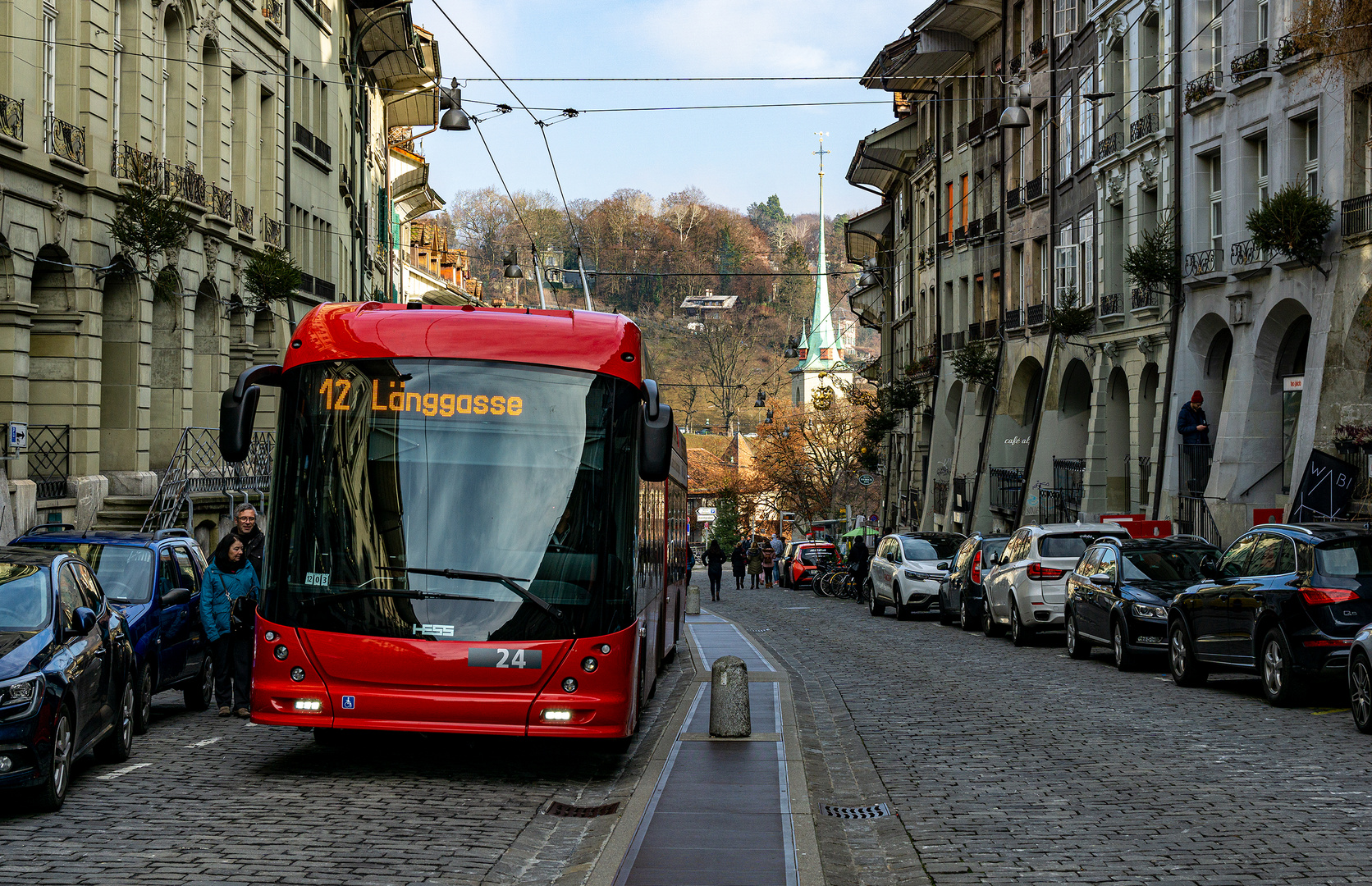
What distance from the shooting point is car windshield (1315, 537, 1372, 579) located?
1380cm

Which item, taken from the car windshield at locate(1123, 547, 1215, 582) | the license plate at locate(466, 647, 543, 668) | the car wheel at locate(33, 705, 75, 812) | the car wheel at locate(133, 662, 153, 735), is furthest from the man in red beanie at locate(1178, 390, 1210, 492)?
the car wheel at locate(33, 705, 75, 812)

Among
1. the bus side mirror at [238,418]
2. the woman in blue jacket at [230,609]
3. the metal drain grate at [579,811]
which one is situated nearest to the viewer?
the metal drain grate at [579,811]

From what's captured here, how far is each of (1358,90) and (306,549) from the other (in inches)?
784

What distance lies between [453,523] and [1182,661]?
9391 millimetres

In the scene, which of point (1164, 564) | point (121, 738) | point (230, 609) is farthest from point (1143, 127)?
point (121, 738)

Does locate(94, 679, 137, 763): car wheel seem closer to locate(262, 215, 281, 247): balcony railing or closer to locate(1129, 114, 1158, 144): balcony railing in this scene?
locate(262, 215, 281, 247): balcony railing

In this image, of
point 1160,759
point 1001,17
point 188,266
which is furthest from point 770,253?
point 1160,759

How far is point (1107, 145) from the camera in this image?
116ft

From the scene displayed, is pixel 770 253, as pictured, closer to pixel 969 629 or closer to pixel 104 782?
pixel 969 629

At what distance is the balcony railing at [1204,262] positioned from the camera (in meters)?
29.6

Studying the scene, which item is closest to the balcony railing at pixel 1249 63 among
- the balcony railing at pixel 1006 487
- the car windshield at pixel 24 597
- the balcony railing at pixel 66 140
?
Answer: the balcony railing at pixel 1006 487

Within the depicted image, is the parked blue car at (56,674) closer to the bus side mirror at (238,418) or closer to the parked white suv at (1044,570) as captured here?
the bus side mirror at (238,418)

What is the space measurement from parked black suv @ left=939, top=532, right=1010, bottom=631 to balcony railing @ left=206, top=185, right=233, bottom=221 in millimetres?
15827

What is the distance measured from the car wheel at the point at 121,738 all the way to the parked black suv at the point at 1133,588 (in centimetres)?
1162
